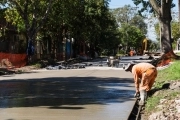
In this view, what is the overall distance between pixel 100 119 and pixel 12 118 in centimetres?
210

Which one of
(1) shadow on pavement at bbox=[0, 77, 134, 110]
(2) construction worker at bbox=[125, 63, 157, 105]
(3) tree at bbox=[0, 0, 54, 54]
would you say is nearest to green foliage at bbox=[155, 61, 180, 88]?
(1) shadow on pavement at bbox=[0, 77, 134, 110]

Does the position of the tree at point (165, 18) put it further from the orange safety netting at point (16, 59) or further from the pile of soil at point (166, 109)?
the pile of soil at point (166, 109)

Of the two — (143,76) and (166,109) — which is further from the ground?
(143,76)

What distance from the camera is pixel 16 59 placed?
39156mm

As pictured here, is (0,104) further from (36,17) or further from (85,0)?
(85,0)

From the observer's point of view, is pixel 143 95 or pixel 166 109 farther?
pixel 143 95

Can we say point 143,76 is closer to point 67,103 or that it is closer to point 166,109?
point 67,103

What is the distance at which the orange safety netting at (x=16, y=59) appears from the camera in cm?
3744

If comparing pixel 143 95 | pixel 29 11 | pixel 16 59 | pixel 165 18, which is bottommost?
pixel 143 95

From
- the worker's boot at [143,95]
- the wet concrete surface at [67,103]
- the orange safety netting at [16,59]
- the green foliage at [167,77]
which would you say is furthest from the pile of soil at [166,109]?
the orange safety netting at [16,59]

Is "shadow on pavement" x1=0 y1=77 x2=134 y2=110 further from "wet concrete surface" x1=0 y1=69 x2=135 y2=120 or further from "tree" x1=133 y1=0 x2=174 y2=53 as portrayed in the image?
"tree" x1=133 y1=0 x2=174 y2=53

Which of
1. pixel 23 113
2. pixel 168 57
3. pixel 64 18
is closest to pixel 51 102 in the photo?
pixel 23 113

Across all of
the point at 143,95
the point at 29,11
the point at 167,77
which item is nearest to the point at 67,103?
the point at 143,95

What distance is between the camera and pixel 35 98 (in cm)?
1386
